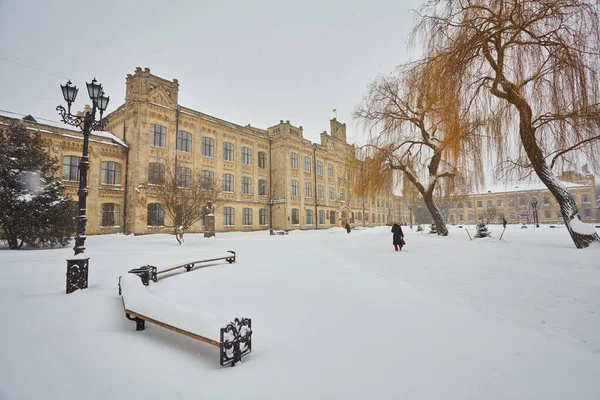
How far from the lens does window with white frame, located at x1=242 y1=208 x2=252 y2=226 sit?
2869 centimetres

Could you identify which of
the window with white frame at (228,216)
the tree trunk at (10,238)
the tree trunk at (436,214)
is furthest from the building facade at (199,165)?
the tree trunk at (10,238)

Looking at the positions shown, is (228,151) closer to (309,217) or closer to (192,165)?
(192,165)

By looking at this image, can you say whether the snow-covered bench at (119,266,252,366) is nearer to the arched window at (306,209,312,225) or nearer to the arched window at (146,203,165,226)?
the arched window at (146,203,165,226)

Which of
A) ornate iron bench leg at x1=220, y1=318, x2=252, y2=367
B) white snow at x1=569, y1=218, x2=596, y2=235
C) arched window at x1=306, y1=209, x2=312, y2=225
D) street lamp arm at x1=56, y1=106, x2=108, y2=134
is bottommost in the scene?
ornate iron bench leg at x1=220, y1=318, x2=252, y2=367

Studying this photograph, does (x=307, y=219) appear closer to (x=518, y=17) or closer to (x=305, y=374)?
(x=518, y=17)

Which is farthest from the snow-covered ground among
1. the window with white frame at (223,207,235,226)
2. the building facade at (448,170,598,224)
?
the building facade at (448,170,598,224)

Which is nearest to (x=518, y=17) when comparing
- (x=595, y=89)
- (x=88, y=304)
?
(x=595, y=89)

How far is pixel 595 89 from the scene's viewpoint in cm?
780

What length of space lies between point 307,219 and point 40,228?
2575 cm

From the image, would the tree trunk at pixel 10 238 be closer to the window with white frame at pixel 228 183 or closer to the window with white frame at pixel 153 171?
the window with white frame at pixel 153 171

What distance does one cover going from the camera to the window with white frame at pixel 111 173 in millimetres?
20781

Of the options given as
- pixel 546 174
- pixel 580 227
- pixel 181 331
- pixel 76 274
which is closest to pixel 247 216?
pixel 76 274

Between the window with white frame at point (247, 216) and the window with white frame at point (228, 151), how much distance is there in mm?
5599

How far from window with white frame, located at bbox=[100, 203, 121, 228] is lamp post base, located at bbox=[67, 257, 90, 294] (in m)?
17.6
